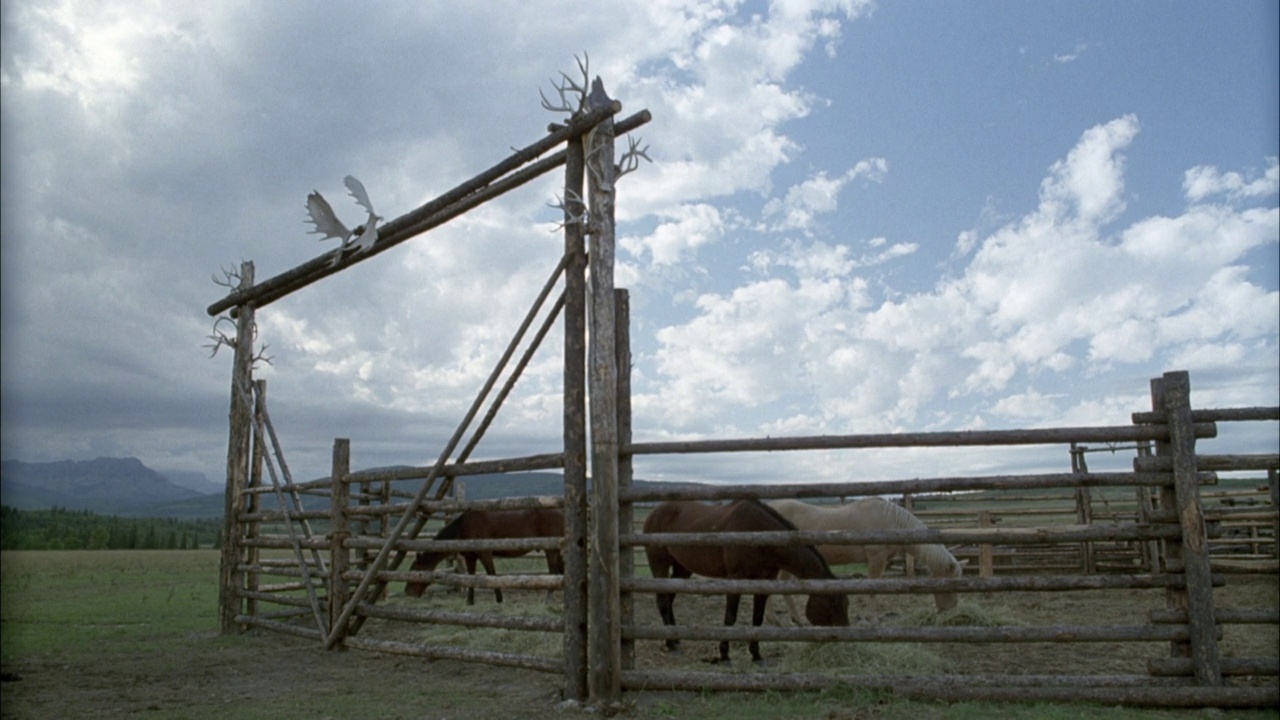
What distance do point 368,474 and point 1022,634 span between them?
615 centimetres

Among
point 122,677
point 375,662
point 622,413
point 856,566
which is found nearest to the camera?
point 622,413

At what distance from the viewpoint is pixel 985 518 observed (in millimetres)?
14328

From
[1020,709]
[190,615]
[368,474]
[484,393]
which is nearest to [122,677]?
[368,474]

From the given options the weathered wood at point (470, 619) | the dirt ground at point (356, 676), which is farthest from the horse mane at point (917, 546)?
the weathered wood at point (470, 619)

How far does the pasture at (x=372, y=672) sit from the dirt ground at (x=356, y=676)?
2cm

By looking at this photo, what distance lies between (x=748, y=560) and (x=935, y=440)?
7.42 feet

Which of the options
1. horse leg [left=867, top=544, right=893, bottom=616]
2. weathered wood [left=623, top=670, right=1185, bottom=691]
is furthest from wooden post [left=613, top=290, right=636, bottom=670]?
horse leg [left=867, top=544, right=893, bottom=616]

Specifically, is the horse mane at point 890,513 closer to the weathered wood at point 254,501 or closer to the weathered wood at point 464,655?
the weathered wood at point 464,655

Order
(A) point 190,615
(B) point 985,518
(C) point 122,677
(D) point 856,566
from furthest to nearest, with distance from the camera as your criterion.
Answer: (D) point 856,566 < (B) point 985,518 < (A) point 190,615 < (C) point 122,677

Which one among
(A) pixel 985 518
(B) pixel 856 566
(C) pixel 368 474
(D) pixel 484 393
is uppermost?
(D) pixel 484 393

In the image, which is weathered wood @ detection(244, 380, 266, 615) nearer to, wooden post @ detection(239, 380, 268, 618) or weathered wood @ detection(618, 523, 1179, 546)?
wooden post @ detection(239, 380, 268, 618)

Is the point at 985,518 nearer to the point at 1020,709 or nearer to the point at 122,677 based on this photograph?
the point at 1020,709

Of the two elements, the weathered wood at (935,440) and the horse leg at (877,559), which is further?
the horse leg at (877,559)

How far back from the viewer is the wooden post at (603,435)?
218 inches
